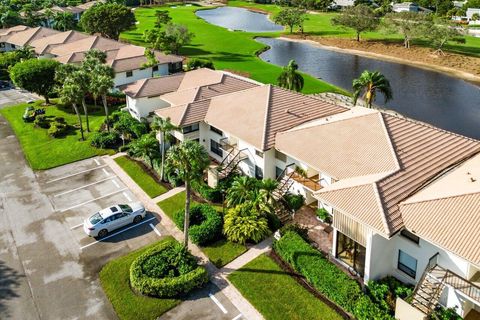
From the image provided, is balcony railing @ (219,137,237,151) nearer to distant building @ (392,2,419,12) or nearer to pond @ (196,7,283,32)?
pond @ (196,7,283,32)

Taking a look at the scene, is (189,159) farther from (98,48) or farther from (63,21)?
(63,21)

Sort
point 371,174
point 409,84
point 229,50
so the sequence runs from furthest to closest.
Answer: point 229,50, point 409,84, point 371,174

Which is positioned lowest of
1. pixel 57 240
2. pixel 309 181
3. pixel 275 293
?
pixel 275 293

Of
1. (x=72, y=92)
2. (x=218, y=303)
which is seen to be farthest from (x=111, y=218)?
(x=72, y=92)

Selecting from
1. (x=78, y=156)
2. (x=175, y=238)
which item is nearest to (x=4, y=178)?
(x=78, y=156)

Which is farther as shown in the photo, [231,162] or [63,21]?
[63,21]

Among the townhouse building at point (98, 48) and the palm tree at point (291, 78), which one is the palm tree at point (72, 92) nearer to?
the townhouse building at point (98, 48)

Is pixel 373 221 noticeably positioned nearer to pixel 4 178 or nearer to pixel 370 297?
pixel 370 297

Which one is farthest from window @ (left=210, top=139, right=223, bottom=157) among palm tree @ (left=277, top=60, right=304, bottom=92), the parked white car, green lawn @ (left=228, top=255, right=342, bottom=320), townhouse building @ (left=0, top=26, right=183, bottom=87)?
townhouse building @ (left=0, top=26, right=183, bottom=87)
